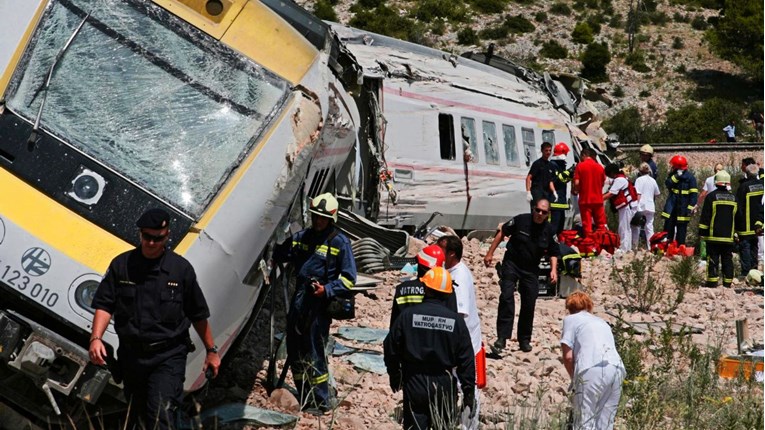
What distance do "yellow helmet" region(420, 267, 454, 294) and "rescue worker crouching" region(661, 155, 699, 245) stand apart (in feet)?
35.8

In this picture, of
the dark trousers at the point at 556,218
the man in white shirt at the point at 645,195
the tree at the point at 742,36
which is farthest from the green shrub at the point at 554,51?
the dark trousers at the point at 556,218

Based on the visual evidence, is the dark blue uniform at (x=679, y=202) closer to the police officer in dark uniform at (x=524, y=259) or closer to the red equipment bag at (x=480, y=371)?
the police officer in dark uniform at (x=524, y=259)

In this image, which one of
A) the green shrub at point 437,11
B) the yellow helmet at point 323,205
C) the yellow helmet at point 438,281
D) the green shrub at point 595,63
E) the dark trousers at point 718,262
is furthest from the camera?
the green shrub at point 437,11

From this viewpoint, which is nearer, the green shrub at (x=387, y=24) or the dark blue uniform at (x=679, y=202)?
the dark blue uniform at (x=679, y=202)

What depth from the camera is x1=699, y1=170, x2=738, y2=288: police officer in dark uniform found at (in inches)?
597

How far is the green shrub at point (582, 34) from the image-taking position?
67125 millimetres

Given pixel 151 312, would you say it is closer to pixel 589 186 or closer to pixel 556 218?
pixel 556 218

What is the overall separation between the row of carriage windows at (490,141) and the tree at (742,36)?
4771 cm

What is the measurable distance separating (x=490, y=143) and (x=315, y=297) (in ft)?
31.2

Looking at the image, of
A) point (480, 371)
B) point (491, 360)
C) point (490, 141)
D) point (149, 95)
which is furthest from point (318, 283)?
point (490, 141)

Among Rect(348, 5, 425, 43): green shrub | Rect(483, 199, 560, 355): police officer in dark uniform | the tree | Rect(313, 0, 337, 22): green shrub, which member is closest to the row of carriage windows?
Rect(483, 199, 560, 355): police officer in dark uniform

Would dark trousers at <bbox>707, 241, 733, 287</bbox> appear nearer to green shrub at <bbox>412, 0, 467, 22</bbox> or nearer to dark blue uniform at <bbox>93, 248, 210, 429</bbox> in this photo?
dark blue uniform at <bbox>93, 248, 210, 429</bbox>

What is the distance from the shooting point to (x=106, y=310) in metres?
6.22

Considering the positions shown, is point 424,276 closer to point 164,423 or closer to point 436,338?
point 436,338
